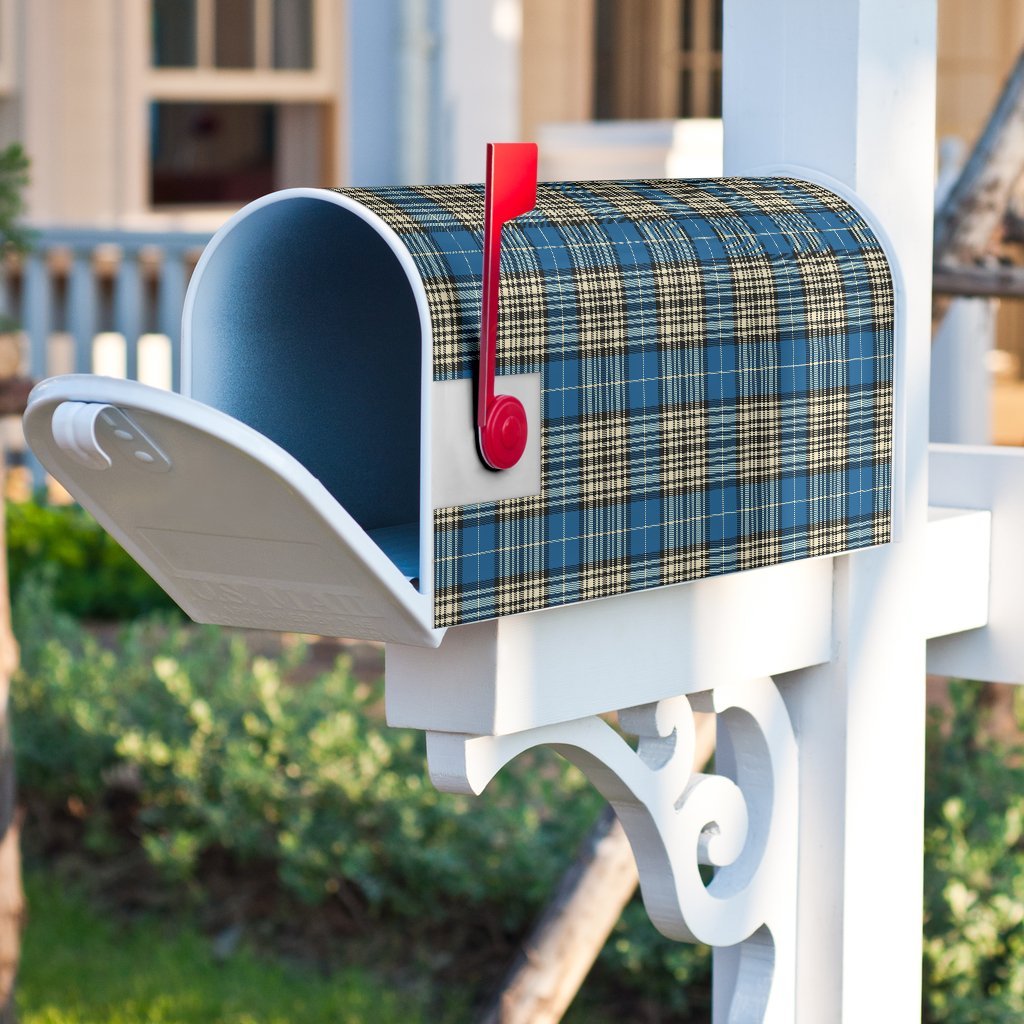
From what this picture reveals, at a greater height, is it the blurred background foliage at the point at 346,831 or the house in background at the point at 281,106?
the house in background at the point at 281,106

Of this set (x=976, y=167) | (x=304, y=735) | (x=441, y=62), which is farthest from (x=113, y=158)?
(x=976, y=167)

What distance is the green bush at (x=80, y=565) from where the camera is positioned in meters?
5.97

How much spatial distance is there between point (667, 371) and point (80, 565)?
5.20 meters

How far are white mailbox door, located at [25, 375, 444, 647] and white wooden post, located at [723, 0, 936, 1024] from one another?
1.61ft

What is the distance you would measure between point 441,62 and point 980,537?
14.6 ft

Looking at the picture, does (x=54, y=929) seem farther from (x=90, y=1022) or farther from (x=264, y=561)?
(x=264, y=561)

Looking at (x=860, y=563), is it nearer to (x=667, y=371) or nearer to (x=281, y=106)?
(x=667, y=371)

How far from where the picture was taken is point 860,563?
1.43m

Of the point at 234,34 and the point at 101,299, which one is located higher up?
the point at 234,34

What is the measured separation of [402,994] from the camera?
3455 millimetres

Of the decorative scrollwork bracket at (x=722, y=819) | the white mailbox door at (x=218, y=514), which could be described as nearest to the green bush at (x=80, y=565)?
the decorative scrollwork bracket at (x=722, y=819)

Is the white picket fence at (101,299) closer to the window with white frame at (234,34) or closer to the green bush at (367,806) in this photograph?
the window with white frame at (234,34)

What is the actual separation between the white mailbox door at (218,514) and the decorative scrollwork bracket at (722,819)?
0.22m


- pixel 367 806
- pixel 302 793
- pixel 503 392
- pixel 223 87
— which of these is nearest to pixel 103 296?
pixel 223 87
